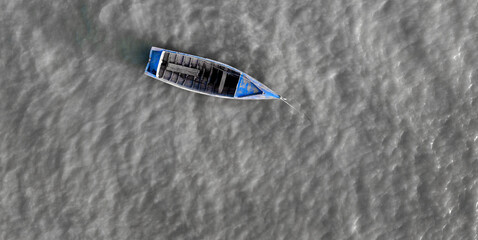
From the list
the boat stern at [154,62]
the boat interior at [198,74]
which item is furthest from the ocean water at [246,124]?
the boat stern at [154,62]

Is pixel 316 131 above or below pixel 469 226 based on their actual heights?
above

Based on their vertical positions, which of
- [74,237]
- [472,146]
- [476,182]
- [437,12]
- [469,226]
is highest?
[437,12]

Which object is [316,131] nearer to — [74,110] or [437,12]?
[437,12]

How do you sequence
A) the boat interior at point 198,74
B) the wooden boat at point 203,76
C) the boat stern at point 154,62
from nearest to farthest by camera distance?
1. the boat stern at point 154,62
2. the wooden boat at point 203,76
3. the boat interior at point 198,74

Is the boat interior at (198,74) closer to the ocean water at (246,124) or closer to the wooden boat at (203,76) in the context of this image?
the wooden boat at (203,76)

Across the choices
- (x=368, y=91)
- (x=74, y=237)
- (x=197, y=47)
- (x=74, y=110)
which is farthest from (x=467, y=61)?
(x=74, y=237)

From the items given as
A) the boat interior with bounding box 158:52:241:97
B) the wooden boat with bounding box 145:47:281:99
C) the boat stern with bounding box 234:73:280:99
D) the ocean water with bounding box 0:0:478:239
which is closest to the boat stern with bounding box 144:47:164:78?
the wooden boat with bounding box 145:47:281:99
